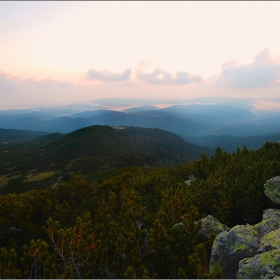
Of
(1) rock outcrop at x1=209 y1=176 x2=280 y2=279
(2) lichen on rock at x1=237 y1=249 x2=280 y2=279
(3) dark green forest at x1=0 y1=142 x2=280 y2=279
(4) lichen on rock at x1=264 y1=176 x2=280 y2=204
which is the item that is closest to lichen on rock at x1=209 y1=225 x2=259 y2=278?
(1) rock outcrop at x1=209 y1=176 x2=280 y2=279

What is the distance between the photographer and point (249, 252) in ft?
29.8

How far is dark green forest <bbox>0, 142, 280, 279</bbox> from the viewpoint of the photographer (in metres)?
9.17

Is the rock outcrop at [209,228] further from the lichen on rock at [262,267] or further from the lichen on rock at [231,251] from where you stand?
the lichen on rock at [262,267]

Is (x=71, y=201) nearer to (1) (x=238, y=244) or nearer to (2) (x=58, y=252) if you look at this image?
(2) (x=58, y=252)

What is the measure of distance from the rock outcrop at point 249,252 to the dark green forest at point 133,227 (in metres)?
0.86

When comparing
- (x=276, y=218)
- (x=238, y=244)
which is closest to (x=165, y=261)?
(x=238, y=244)

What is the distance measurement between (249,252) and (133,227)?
5.53m

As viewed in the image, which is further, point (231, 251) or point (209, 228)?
point (209, 228)

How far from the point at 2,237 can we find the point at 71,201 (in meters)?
8.06

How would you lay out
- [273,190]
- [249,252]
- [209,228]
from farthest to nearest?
1. [273,190]
2. [209,228]
3. [249,252]

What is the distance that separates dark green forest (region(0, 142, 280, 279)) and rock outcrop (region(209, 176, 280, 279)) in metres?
0.86

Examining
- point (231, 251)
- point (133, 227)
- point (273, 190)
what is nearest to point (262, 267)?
point (231, 251)

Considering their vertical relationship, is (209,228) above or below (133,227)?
below

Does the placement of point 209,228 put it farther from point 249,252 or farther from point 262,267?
point 262,267
